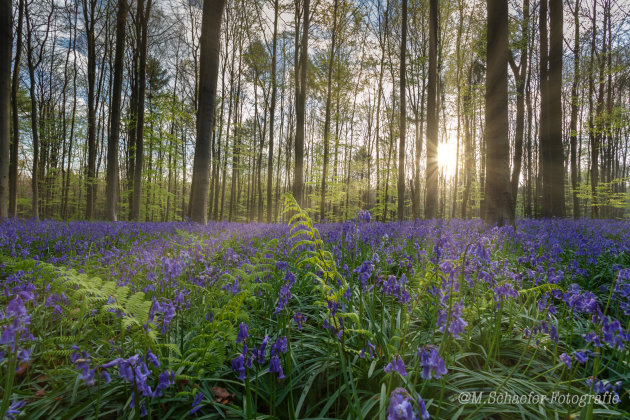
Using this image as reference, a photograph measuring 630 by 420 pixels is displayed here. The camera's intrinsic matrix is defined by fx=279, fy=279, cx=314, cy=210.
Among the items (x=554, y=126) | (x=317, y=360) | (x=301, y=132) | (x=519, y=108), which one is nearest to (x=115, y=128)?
(x=301, y=132)

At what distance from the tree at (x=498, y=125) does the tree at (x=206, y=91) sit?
7.70m

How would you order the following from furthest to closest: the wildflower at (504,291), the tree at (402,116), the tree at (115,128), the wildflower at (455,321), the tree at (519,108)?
1. the tree at (519,108)
2. the tree at (402,116)
3. the tree at (115,128)
4. the wildflower at (504,291)
5. the wildflower at (455,321)

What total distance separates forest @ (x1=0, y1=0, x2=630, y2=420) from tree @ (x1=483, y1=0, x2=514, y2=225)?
4 cm

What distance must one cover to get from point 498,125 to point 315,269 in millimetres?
5923

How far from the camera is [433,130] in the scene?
37.5ft

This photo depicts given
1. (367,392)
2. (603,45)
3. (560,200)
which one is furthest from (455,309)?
(603,45)

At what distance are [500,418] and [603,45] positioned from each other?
24.8 m

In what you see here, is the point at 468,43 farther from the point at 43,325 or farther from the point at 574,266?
the point at 43,325

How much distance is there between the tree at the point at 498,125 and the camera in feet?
21.3

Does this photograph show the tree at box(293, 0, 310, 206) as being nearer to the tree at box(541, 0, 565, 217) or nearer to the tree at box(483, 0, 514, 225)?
the tree at box(483, 0, 514, 225)

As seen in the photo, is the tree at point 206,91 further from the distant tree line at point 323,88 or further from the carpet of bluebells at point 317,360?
the carpet of bluebells at point 317,360

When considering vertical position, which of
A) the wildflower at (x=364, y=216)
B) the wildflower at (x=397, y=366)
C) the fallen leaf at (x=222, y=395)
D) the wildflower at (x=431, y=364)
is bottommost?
the fallen leaf at (x=222, y=395)

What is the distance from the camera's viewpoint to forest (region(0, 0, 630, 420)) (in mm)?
1525

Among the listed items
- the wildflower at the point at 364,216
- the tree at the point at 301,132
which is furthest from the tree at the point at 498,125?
the tree at the point at 301,132
